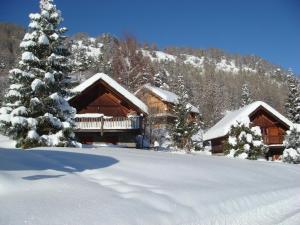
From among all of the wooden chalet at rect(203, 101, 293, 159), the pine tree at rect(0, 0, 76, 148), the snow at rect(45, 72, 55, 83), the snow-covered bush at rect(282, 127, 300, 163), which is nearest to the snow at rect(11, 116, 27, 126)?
the pine tree at rect(0, 0, 76, 148)

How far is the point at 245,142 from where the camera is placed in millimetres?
22422

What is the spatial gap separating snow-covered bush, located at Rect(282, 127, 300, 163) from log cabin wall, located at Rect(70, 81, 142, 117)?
41.0 feet

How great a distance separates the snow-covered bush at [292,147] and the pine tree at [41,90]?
13877mm

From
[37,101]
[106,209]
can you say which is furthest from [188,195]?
[37,101]

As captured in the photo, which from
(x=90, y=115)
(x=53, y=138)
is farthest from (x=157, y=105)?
(x=53, y=138)

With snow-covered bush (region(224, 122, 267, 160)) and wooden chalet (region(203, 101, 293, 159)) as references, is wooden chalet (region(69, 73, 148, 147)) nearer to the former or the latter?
snow-covered bush (region(224, 122, 267, 160))

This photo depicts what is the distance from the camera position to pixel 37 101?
1941 cm

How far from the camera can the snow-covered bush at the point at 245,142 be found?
22.2 metres

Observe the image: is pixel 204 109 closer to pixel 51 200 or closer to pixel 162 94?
pixel 162 94

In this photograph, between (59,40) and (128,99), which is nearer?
(59,40)

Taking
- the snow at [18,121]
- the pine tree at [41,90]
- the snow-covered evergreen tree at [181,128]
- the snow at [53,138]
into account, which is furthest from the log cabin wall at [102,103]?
the snow at [18,121]

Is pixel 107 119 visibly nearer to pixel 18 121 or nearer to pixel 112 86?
pixel 112 86

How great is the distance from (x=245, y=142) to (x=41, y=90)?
11.1m

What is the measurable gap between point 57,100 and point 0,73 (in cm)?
8175
